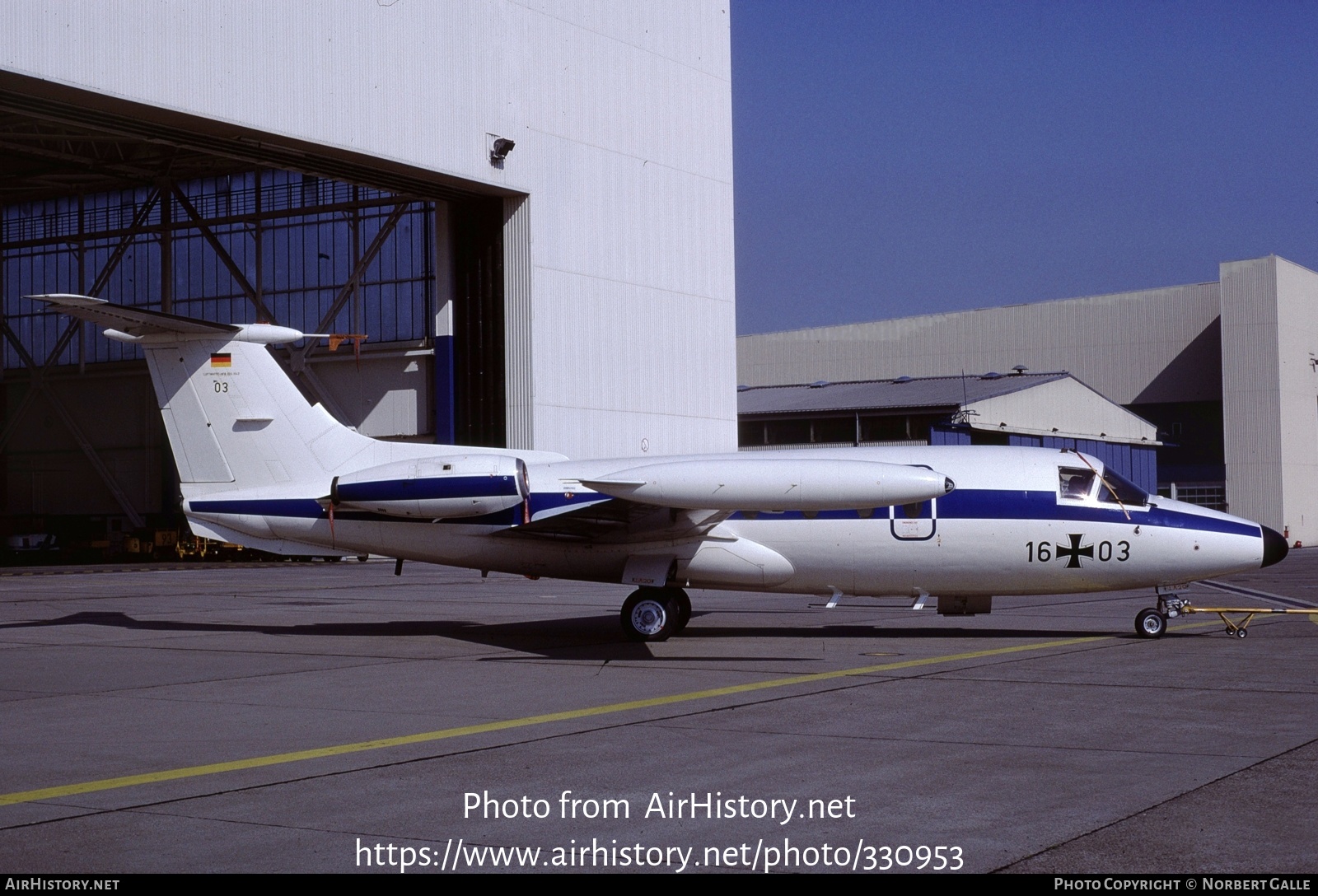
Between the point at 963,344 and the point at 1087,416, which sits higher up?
the point at 963,344

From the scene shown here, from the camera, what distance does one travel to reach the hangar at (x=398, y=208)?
113 ft

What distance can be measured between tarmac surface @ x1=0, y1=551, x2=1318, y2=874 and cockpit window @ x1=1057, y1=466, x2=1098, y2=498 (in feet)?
7.19

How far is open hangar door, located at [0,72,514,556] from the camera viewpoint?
145 feet

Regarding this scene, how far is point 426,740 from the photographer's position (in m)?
11.4

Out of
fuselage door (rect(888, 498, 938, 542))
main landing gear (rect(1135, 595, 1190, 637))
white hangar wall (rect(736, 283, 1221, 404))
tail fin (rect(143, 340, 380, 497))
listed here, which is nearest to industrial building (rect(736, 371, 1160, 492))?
white hangar wall (rect(736, 283, 1221, 404))

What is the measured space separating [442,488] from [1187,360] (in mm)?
71003


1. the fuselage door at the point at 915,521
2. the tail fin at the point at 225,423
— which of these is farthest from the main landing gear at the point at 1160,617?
the tail fin at the point at 225,423

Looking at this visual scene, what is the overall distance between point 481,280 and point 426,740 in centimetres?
3401

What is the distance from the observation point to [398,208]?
51.8 metres

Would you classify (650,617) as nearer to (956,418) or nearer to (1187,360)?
(956,418)

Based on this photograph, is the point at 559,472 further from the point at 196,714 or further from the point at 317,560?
the point at 317,560

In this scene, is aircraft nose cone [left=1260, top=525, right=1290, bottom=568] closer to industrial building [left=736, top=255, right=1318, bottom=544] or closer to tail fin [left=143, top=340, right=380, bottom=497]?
tail fin [left=143, top=340, right=380, bottom=497]

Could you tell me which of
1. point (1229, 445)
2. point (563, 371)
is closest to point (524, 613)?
point (563, 371)

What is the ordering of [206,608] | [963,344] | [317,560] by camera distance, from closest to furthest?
[206,608] → [317,560] → [963,344]
